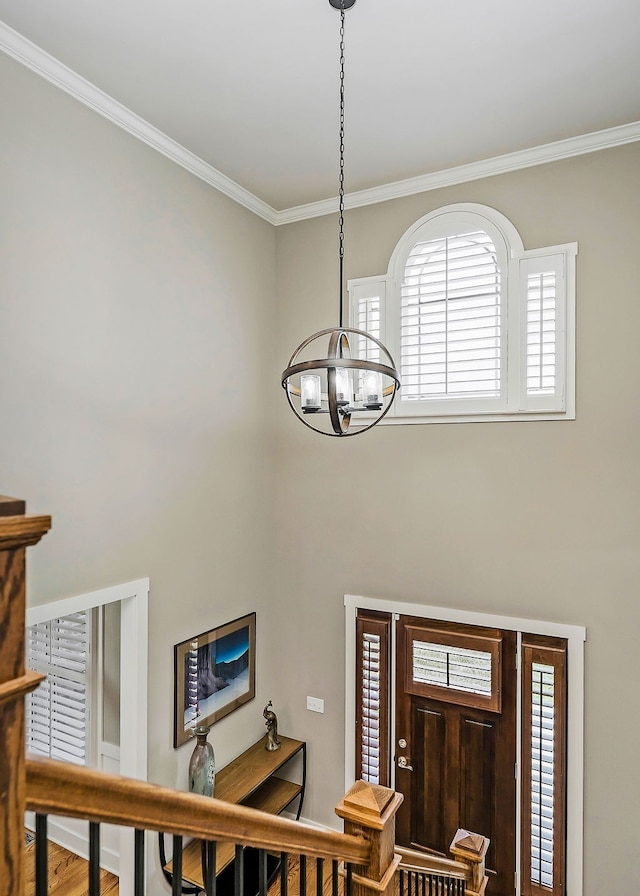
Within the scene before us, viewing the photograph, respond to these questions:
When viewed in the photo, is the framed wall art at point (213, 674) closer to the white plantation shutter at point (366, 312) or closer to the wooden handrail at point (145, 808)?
the white plantation shutter at point (366, 312)

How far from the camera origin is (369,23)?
2.34 m

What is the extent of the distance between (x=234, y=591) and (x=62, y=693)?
1.32 m

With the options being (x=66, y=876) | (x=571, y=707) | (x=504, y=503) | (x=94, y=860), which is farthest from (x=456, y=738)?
(x=94, y=860)

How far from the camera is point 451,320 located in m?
3.54

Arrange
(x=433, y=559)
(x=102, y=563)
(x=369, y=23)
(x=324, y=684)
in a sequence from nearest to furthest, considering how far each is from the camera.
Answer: (x=369, y=23) → (x=102, y=563) → (x=433, y=559) → (x=324, y=684)

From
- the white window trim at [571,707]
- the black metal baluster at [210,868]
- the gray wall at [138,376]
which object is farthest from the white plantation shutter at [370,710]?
the black metal baluster at [210,868]

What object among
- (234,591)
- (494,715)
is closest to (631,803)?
(494,715)

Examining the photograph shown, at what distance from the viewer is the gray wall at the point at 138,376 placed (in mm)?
2465

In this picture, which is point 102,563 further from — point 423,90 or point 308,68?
point 423,90

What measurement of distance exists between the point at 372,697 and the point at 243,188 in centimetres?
346

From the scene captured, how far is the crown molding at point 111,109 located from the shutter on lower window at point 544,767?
3373mm

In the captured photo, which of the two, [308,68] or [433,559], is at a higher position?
[308,68]

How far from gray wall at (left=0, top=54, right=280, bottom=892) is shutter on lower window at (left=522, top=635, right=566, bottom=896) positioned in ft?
5.91

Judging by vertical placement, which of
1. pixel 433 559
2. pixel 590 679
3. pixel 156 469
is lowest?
pixel 590 679
